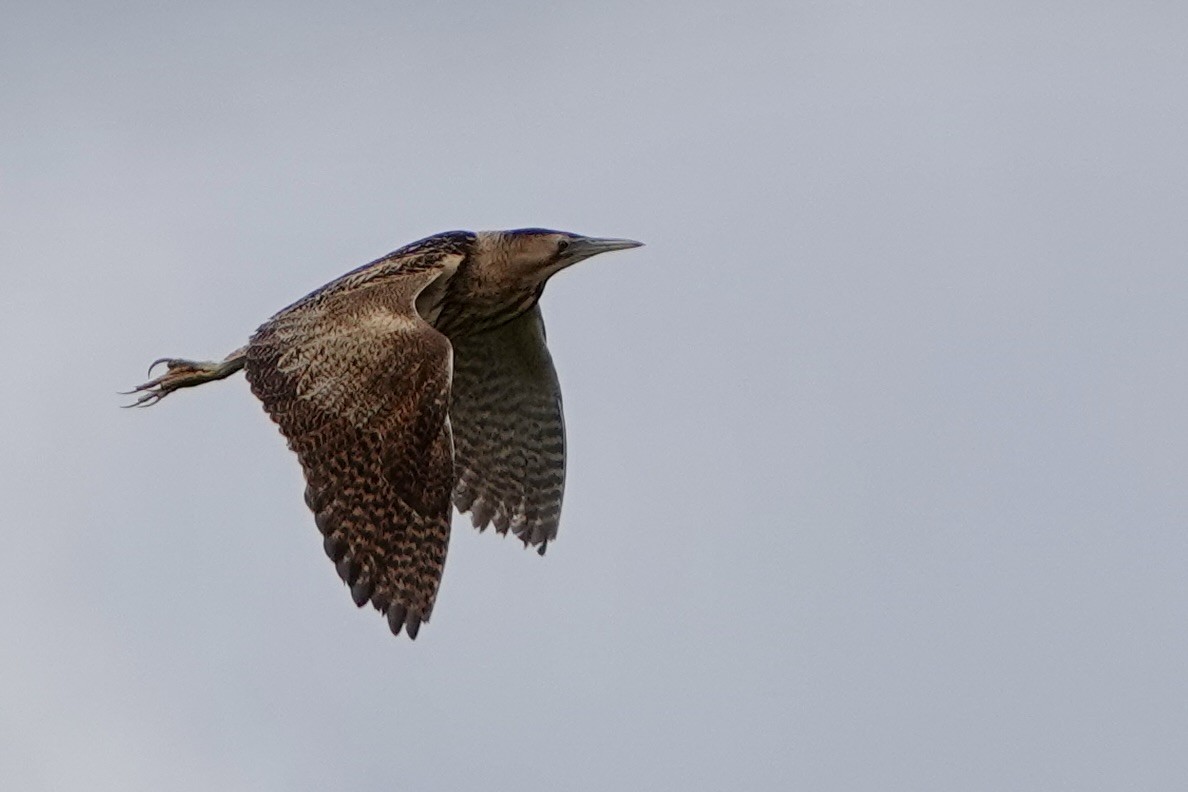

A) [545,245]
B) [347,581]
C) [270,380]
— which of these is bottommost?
[347,581]

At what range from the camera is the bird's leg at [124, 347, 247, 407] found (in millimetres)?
17394

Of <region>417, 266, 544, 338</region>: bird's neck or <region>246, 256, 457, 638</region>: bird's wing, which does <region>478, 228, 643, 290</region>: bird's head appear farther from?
<region>246, 256, 457, 638</region>: bird's wing

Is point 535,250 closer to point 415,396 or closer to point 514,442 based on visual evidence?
point 514,442

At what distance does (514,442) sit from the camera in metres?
18.6

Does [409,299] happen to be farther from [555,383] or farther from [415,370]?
[555,383]

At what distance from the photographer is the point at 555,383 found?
61.1 feet

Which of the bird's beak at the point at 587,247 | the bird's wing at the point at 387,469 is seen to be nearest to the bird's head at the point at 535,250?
the bird's beak at the point at 587,247

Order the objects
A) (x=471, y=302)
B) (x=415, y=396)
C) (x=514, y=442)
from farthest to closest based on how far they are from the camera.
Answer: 1. (x=514, y=442)
2. (x=471, y=302)
3. (x=415, y=396)

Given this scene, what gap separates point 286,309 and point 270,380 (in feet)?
2.48

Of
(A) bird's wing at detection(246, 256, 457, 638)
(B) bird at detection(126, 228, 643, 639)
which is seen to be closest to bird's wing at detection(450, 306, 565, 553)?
(B) bird at detection(126, 228, 643, 639)

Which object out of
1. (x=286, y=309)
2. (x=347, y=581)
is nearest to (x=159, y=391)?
(x=286, y=309)

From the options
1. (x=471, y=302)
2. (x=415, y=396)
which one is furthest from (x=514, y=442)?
(x=415, y=396)

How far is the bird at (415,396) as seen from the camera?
51.5 ft

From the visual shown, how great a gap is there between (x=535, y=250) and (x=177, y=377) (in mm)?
2086
